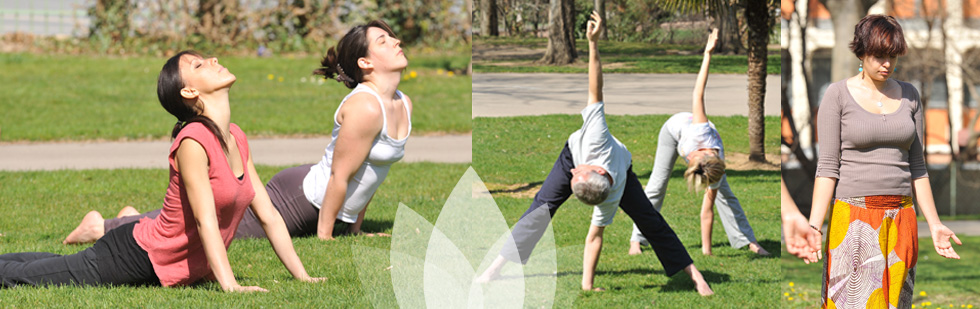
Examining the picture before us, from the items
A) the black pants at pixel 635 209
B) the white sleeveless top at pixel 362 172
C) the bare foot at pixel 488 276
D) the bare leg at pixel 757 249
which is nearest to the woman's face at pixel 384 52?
the white sleeveless top at pixel 362 172

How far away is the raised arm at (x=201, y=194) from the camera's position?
11.4 ft

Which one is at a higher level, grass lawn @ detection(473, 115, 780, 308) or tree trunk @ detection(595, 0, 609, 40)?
tree trunk @ detection(595, 0, 609, 40)

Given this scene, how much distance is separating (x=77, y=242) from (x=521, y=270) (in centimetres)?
321

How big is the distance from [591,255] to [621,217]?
0.97ft

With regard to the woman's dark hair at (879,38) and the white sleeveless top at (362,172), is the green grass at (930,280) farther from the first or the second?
the white sleeveless top at (362,172)

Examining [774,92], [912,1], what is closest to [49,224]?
[774,92]

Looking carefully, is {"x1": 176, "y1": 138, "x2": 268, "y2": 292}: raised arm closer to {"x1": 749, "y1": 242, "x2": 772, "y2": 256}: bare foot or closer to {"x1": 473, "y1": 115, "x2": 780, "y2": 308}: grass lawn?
{"x1": 473, "y1": 115, "x2": 780, "y2": 308}: grass lawn

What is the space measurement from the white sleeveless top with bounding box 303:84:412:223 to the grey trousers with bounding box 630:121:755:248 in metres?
1.60

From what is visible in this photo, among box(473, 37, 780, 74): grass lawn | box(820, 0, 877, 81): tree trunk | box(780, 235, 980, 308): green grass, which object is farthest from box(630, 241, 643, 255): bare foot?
box(820, 0, 877, 81): tree trunk

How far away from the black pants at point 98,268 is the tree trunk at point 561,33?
1.82 meters

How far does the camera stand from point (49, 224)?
546 centimetres

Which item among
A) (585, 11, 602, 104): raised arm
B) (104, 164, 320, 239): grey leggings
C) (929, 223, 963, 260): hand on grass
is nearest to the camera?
(929, 223, 963, 260): hand on grass

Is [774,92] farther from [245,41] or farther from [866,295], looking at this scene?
[245,41]

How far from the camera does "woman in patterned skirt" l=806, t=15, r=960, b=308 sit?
2916 millimetres
